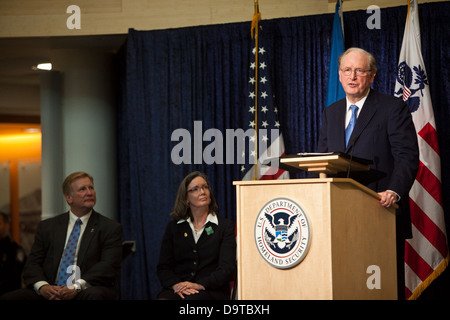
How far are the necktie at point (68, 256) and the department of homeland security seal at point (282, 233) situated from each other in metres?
1.94

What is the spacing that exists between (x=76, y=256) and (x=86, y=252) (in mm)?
75

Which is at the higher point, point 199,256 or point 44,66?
point 44,66

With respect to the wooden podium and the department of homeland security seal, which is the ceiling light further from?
the department of homeland security seal

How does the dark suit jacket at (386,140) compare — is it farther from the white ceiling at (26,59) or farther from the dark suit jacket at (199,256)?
the white ceiling at (26,59)

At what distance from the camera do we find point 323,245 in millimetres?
2488

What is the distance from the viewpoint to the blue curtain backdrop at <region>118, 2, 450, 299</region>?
206 inches

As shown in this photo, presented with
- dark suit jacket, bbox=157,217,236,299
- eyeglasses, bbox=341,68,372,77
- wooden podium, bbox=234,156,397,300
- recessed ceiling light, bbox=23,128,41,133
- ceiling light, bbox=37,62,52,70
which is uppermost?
ceiling light, bbox=37,62,52,70

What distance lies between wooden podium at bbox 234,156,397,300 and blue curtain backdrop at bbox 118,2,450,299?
2.63 m

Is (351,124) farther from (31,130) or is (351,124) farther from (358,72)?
(31,130)

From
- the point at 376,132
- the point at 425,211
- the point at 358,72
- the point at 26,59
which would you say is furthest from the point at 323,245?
the point at 26,59

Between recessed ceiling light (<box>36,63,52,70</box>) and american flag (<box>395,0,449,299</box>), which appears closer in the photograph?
american flag (<box>395,0,449,299</box>)

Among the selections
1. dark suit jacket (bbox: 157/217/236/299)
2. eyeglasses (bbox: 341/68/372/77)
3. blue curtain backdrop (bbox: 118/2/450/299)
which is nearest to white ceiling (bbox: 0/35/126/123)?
blue curtain backdrop (bbox: 118/2/450/299)

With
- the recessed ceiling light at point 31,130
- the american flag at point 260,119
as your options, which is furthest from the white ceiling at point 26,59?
the american flag at point 260,119

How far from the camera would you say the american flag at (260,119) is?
17.6ft
